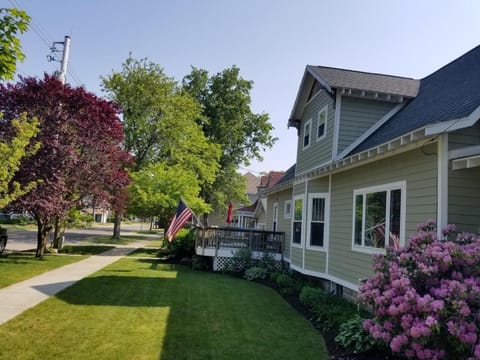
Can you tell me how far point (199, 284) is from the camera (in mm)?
10352

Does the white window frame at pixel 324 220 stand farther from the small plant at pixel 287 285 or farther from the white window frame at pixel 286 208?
the white window frame at pixel 286 208

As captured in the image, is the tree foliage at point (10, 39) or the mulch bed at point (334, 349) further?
the mulch bed at point (334, 349)

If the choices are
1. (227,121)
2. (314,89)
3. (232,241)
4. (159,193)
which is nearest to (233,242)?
(232,241)

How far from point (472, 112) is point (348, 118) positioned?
15.5ft

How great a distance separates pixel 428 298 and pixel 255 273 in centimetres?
867

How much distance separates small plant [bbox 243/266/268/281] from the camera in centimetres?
1198

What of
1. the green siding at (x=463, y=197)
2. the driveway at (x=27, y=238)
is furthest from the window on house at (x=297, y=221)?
the driveway at (x=27, y=238)

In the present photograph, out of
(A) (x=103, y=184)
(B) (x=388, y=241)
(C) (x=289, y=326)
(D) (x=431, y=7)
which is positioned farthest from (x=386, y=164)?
(A) (x=103, y=184)

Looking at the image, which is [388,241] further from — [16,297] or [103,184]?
[103,184]

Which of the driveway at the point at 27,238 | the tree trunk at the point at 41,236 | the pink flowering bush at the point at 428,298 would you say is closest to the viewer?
the pink flowering bush at the point at 428,298

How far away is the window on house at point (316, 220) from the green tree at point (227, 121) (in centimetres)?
2356

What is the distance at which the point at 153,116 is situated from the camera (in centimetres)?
2431

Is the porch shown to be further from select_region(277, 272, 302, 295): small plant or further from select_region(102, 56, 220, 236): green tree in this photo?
select_region(102, 56, 220, 236): green tree

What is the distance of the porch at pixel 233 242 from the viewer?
530 inches
